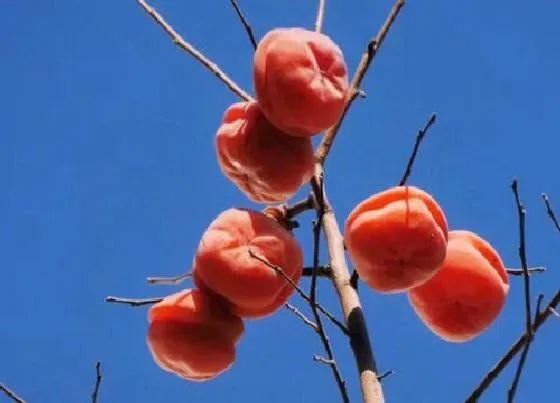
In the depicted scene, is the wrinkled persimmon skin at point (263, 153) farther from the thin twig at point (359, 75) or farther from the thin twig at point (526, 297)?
the thin twig at point (526, 297)

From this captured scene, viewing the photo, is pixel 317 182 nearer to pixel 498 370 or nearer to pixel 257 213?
pixel 257 213

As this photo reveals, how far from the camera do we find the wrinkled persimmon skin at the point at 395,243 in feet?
8.99

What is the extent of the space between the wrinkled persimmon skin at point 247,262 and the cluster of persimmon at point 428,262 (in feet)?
0.77

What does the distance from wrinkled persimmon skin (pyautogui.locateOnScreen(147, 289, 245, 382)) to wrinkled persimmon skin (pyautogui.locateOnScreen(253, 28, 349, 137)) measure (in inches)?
26.2

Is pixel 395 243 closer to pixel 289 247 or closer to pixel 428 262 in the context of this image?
pixel 428 262

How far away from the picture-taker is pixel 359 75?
3096mm

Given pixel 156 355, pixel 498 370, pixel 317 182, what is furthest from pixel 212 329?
pixel 498 370

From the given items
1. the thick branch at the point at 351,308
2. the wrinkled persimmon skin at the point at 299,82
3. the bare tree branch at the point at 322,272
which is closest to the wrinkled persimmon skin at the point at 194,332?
the bare tree branch at the point at 322,272

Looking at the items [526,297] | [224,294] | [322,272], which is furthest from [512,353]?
[224,294]

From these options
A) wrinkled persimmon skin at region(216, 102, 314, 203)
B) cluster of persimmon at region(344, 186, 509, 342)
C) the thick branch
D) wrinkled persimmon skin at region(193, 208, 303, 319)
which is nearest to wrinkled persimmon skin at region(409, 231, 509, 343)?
cluster of persimmon at region(344, 186, 509, 342)

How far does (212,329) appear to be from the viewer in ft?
9.61

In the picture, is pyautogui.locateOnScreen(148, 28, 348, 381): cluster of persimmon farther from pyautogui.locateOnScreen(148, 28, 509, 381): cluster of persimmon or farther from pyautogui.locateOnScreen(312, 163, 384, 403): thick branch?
pyautogui.locateOnScreen(312, 163, 384, 403): thick branch

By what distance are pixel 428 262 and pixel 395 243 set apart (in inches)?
5.0

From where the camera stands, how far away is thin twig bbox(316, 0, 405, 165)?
3004mm
